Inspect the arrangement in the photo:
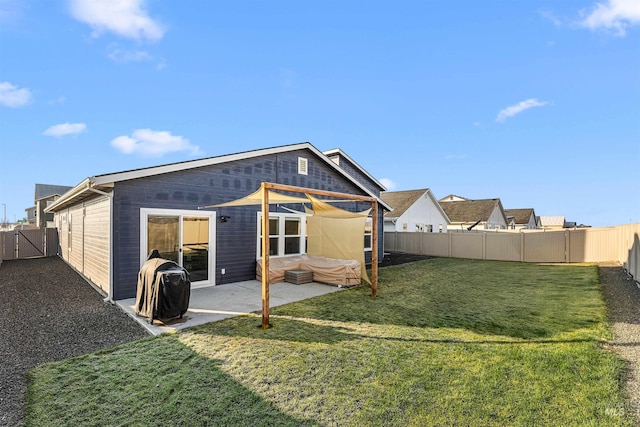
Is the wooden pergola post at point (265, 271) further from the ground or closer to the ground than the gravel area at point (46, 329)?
further from the ground

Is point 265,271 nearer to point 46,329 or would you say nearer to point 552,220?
point 46,329

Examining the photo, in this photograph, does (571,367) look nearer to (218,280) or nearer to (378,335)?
(378,335)

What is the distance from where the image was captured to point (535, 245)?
15812 mm

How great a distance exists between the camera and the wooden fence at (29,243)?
15406mm

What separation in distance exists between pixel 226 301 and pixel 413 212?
726 inches

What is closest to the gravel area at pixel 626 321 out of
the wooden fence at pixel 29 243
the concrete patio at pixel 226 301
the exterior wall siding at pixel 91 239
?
the concrete patio at pixel 226 301

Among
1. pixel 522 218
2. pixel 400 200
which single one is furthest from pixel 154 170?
pixel 522 218

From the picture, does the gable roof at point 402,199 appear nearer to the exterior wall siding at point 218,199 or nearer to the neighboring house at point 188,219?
the exterior wall siding at point 218,199

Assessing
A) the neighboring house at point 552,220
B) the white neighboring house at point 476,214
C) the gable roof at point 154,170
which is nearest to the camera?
the gable roof at point 154,170

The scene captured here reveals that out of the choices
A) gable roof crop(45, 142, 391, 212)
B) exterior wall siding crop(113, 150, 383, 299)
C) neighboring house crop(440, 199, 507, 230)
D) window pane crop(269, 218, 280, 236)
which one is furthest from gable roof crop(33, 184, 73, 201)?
neighboring house crop(440, 199, 507, 230)

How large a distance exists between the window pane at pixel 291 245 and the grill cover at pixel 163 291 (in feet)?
16.4

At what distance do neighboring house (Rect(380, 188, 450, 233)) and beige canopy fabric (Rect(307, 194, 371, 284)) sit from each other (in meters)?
11.9

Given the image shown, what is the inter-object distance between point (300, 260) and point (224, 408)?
23.1 feet

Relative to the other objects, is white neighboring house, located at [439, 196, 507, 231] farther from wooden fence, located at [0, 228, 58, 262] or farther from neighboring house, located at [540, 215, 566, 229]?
wooden fence, located at [0, 228, 58, 262]
